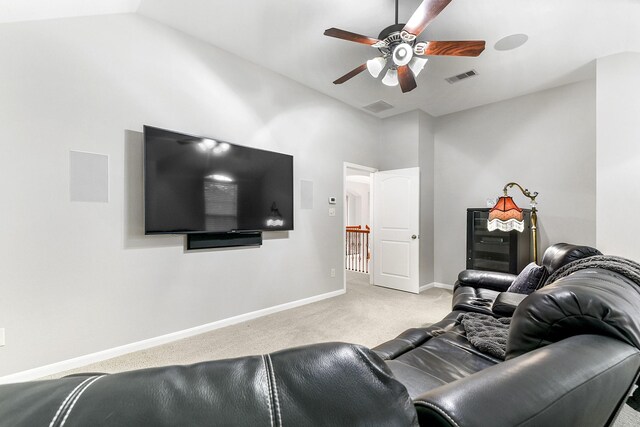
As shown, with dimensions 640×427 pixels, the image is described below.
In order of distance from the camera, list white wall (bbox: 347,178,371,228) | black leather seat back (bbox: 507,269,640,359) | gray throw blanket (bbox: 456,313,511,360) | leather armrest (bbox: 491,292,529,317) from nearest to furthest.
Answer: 1. black leather seat back (bbox: 507,269,640,359)
2. gray throw blanket (bbox: 456,313,511,360)
3. leather armrest (bbox: 491,292,529,317)
4. white wall (bbox: 347,178,371,228)

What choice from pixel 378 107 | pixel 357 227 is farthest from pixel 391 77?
pixel 357 227

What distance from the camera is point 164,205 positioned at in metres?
2.59

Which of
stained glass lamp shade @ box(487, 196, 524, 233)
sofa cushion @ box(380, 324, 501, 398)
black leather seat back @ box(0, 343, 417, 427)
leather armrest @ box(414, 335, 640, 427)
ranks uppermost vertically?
stained glass lamp shade @ box(487, 196, 524, 233)

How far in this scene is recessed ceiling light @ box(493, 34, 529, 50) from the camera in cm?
277

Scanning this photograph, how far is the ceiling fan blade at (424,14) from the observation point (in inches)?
70.9

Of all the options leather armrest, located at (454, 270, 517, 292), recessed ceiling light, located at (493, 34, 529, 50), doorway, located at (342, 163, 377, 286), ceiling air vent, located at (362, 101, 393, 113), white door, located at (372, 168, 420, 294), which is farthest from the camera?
doorway, located at (342, 163, 377, 286)

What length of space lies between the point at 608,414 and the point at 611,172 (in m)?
3.47

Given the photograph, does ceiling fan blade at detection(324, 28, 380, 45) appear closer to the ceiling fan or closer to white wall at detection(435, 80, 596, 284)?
the ceiling fan

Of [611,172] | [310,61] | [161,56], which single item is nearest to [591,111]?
[611,172]

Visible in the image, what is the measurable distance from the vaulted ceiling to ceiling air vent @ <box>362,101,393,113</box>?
775mm

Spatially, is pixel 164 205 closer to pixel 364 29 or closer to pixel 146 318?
pixel 146 318

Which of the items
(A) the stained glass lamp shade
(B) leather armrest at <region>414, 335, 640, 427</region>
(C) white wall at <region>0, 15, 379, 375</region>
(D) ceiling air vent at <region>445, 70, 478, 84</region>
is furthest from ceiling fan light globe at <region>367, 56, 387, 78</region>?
(B) leather armrest at <region>414, 335, 640, 427</region>

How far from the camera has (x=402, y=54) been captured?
2367 millimetres

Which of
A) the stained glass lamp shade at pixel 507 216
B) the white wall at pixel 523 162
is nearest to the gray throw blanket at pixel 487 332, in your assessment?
the stained glass lamp shade at pixel 507 216
